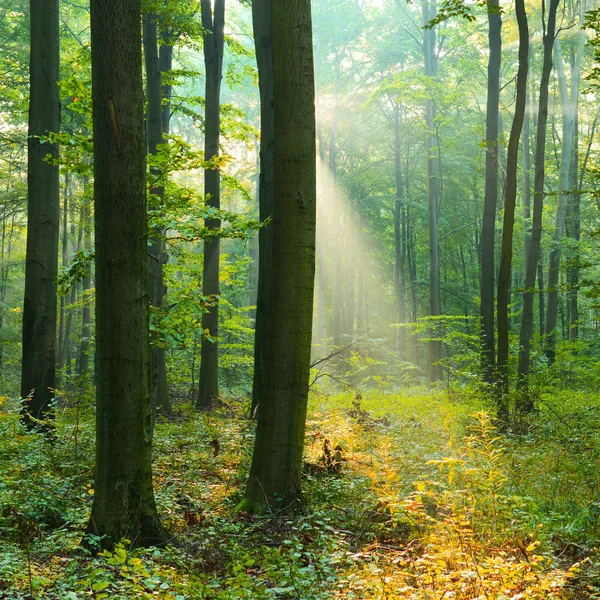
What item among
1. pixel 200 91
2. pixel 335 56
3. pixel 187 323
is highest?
pixel 200 91

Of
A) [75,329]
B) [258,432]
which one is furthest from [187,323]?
[75,329]

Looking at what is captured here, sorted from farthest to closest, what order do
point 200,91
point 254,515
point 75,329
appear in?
point 200,91 → point 75,329 → point 254,515

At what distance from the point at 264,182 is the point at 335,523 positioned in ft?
18.3

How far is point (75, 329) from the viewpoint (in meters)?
25.5

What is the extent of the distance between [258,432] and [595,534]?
289 cm

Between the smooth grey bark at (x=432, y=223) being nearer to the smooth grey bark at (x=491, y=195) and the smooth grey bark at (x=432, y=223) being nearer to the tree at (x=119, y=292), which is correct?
the smooth grey bark at (x=491, y=195)

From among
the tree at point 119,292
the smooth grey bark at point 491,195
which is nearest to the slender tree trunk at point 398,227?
the smooth grey bark at point 491,195

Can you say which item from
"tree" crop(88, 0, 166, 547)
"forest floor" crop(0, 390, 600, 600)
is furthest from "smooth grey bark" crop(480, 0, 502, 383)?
"tree" crop(88, 0, 166, 547)

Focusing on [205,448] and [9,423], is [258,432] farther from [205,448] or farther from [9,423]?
[9,423]

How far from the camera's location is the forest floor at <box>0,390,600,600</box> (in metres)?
3.50

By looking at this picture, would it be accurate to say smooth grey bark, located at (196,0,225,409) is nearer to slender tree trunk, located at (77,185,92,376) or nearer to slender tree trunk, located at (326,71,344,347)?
slender tree trunk, located at (77,185,92,376)

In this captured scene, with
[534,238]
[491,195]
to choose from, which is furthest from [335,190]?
[491,195]

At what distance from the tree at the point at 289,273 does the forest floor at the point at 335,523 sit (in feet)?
1.47

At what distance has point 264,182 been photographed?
30.3ft
